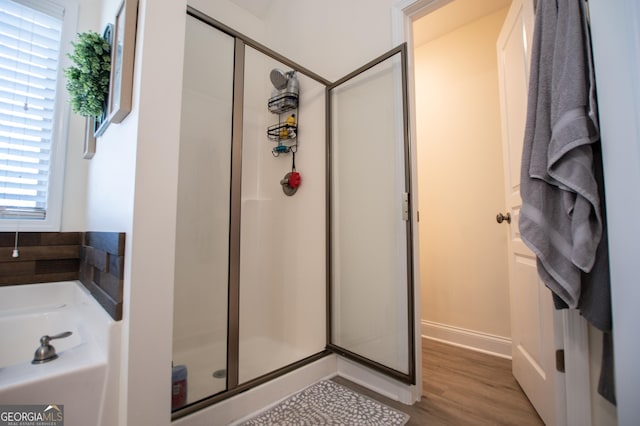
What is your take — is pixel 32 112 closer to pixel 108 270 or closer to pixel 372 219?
pixel 108 270

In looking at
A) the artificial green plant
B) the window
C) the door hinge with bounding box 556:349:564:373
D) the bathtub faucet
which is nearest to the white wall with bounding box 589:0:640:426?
the door hinge with bounding box 556:349:564:373

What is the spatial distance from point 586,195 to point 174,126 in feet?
4.42

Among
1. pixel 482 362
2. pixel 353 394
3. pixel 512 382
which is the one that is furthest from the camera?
pixel 482 362

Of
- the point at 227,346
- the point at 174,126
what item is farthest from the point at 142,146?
the point at 227,346

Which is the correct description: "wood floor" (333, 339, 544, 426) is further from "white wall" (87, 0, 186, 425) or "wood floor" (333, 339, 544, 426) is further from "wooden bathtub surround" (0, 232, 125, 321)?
"wooden bathtub surround" (0, 232, 125, 321)

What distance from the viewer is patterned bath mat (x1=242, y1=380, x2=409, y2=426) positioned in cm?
125

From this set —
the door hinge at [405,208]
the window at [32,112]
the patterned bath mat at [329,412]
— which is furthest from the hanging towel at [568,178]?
the window at [32,112]

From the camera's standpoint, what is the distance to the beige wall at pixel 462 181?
2.07 m

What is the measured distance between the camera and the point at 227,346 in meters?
1.37

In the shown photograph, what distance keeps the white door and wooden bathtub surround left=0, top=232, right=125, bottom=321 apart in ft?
5.78

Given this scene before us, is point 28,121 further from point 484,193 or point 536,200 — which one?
point 484,193

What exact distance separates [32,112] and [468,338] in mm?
3418

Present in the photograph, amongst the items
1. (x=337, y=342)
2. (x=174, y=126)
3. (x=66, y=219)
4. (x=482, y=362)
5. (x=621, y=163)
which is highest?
(x=174, y=126)

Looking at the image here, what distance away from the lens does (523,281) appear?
1430 millimetres
